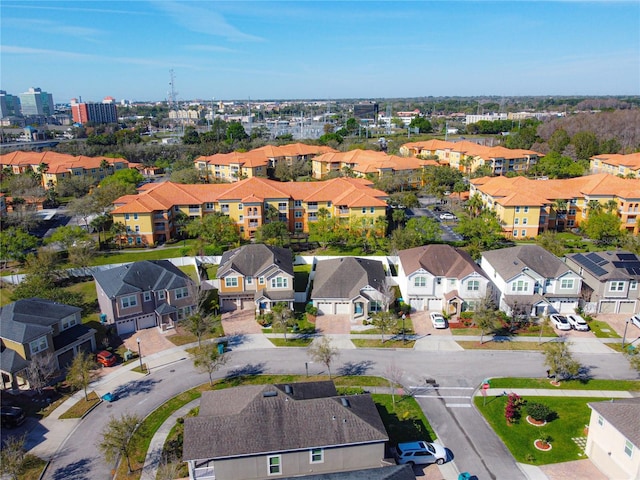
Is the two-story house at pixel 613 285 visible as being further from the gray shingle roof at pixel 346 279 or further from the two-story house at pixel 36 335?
the two-story house at pixel 36 335

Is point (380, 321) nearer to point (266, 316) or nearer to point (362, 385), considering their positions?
point (362, 385)

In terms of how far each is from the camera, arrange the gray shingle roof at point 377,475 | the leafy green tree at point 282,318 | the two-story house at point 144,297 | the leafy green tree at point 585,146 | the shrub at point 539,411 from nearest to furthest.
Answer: the gray shingle roof at point 377,475
the shrub at point 539,411
the leafy green tree at point 282,318
the two-story house at point 144,297
the leafy green tree at point 585,146

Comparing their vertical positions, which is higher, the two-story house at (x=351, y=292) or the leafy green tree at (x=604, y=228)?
the leafy green tree at (x=604, y=228)

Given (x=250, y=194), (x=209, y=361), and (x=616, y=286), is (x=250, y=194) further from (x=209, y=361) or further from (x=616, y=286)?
(x=616, y=286)

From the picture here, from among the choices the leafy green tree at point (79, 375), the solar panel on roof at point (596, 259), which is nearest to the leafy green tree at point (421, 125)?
the solar panel on roof at point (596, 259)

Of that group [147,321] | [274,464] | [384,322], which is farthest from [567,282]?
[147,321]

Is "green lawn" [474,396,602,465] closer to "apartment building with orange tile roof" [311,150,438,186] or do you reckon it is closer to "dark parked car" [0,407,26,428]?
"dark parked car" [0,407,26,428]

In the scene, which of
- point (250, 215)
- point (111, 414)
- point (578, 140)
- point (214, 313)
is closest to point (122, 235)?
point (250, 215)
